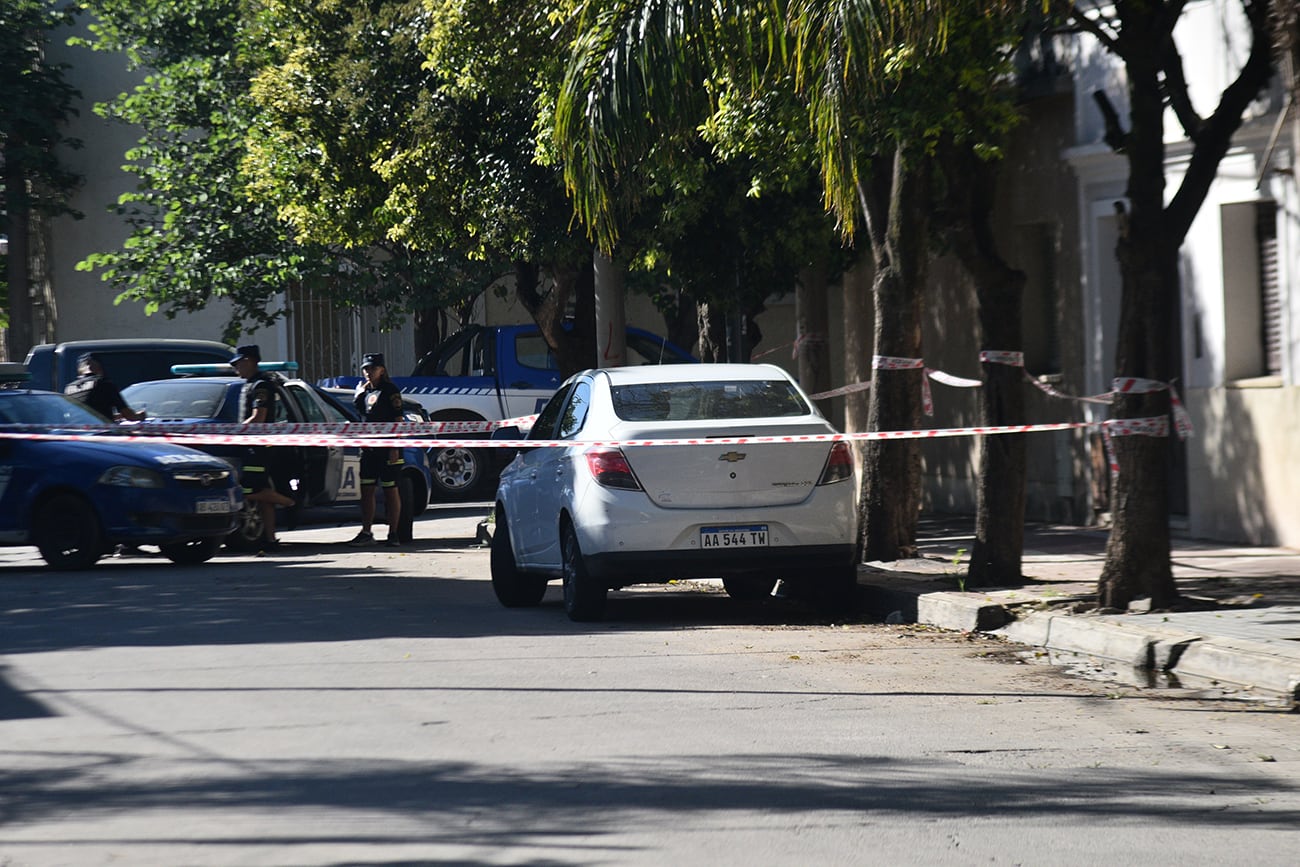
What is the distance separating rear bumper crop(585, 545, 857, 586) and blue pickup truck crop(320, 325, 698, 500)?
13.0 metres

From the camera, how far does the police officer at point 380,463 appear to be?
60.4ft

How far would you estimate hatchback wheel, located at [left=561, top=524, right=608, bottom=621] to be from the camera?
11.5 metres

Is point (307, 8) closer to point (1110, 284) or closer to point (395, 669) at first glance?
point (1110, 284)

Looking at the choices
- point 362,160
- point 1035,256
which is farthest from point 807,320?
point 362,160

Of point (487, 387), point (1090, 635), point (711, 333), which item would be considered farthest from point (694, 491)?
point (487, 387)

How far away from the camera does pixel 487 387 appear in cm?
2472

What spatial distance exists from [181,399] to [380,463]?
2253mm

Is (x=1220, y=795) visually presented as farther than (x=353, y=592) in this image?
No

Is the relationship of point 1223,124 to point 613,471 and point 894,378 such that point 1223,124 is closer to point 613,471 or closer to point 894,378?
point 613,471

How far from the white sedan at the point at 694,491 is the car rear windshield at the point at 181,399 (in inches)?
294

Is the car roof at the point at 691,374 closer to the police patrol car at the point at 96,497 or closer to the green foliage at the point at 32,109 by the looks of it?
the police patrol car at the point at 96,497

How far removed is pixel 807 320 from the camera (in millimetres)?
19125

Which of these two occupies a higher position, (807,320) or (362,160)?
(362,160)

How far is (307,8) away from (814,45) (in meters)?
14.0
